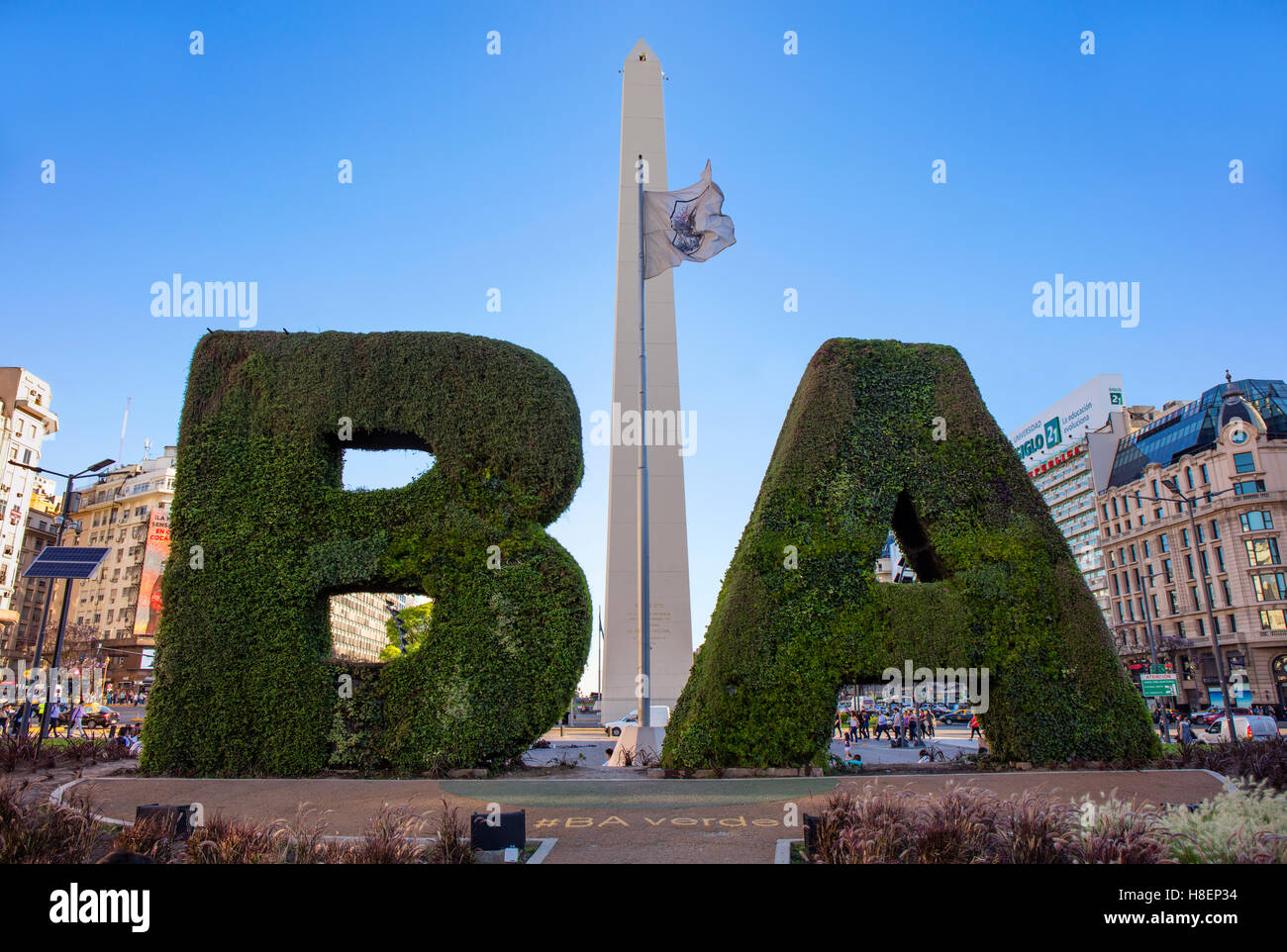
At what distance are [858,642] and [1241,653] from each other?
65.6 metres

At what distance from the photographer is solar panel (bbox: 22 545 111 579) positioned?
17.5m

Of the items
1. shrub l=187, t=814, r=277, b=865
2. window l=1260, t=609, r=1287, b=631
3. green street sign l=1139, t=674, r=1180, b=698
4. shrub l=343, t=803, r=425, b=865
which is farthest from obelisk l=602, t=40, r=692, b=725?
window l=1260, t=609, r=1287, b=631

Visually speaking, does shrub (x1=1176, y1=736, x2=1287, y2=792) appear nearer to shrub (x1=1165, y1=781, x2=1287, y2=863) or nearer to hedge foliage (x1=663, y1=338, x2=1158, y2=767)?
hedge foliage (x1=663, y1=338, x2=1158, y2=767)

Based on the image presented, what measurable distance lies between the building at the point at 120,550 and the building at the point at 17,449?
471 inches

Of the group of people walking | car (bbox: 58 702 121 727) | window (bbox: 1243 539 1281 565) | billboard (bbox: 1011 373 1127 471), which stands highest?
billboard (bbox: 1011 373 1127 471)

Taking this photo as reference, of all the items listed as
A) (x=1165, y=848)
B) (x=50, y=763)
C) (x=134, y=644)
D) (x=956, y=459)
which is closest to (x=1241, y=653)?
(x=956, y=459)

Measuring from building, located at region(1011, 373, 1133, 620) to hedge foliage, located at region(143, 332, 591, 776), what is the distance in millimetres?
84678

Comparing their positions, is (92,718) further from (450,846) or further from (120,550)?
(120,550)

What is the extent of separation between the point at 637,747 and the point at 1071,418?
106 m

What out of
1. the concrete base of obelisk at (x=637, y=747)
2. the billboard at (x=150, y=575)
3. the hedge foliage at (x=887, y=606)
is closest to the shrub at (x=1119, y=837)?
the hedge foliage at (x=887, y=606)

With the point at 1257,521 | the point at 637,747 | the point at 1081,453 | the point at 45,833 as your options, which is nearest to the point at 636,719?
the point at 637,747

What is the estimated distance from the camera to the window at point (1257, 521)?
62.8 meters

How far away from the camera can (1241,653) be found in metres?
62.6

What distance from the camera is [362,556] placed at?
15.1m
